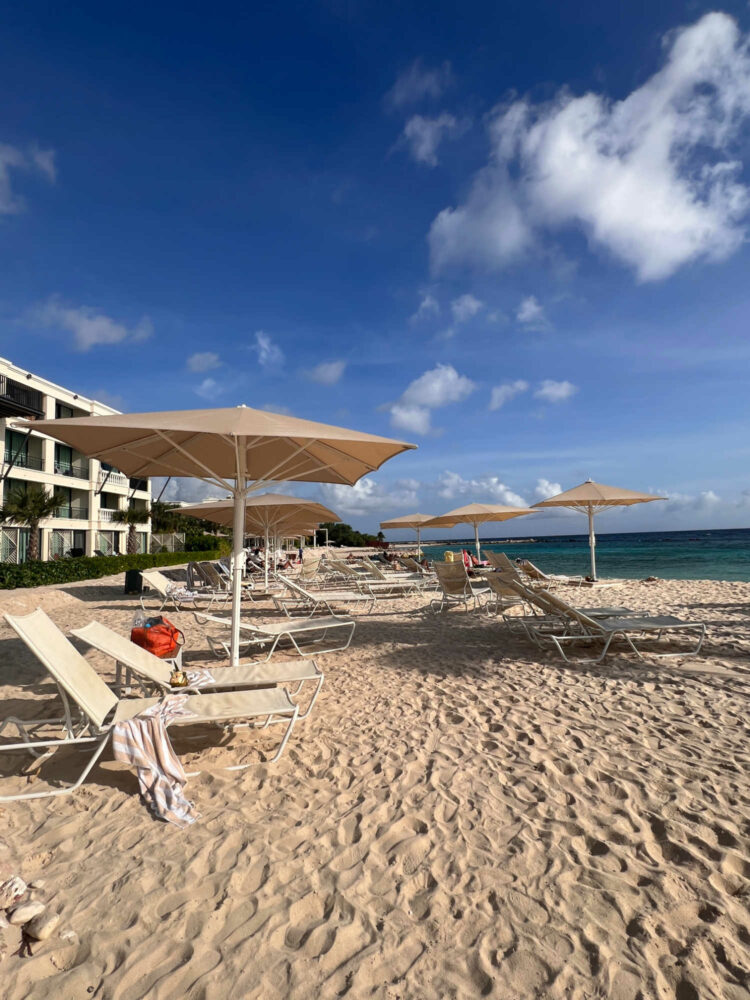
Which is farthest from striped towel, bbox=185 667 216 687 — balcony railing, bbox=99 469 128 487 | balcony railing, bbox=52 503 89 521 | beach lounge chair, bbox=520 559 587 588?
balcony railing, bbox=99 469 128 487

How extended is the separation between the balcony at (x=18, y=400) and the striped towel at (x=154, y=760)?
1004 inches

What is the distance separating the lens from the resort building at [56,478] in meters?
24.7

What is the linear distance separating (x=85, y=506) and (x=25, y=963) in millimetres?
33125

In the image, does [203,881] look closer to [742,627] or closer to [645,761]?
[645,761]

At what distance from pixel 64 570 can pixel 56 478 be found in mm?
14119

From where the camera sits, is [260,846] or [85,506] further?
[85,506]

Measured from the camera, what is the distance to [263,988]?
67.9 inches

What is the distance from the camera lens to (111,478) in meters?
32.8

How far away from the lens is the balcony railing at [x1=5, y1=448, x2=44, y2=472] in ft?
83.1

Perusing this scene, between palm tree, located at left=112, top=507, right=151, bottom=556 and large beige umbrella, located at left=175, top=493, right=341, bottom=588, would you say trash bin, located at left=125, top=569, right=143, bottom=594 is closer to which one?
large beige umbrella, located at left=175, top=493, right=341, bottom=588

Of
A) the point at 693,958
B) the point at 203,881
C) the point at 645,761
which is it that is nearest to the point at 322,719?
the point at 203,881

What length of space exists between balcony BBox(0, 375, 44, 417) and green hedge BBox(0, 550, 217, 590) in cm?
960

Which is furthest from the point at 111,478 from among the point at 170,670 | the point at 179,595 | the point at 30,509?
the point at 170,670

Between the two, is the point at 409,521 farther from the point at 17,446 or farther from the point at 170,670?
the point at 17,446
